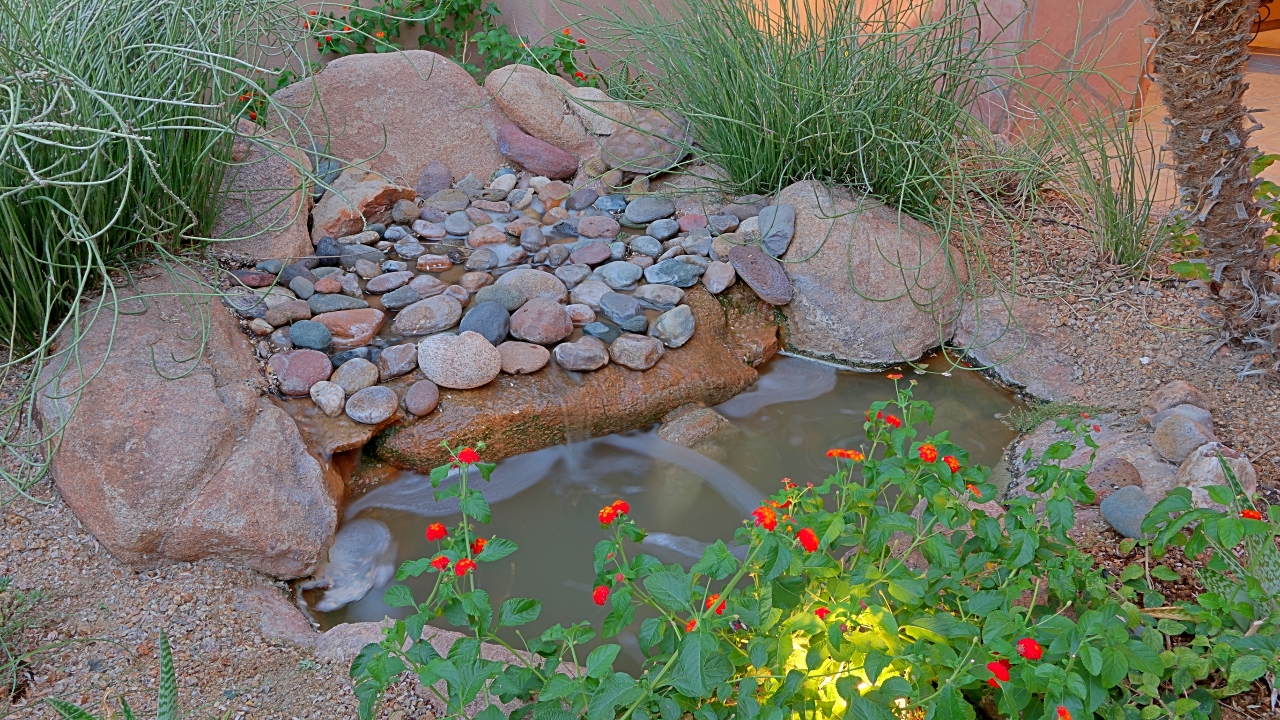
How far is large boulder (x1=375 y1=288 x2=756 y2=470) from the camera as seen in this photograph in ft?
7.43

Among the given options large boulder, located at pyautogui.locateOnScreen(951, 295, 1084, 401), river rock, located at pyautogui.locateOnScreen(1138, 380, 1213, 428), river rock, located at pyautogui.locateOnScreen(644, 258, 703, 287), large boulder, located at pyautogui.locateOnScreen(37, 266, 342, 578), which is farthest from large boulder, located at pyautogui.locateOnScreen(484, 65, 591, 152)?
river rock, located at pyautogui.locateOnScreen(1138, 380, 1213, 428)

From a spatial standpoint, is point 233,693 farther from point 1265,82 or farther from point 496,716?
point 1265,82

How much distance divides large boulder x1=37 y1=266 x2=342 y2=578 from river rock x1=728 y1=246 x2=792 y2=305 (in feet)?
4.61

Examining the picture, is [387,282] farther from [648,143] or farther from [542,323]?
[648,143]

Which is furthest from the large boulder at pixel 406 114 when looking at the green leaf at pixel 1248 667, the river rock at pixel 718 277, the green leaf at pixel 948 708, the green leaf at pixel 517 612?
the green leaf at pixel 1248 667

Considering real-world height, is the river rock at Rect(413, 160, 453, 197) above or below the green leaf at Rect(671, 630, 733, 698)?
below

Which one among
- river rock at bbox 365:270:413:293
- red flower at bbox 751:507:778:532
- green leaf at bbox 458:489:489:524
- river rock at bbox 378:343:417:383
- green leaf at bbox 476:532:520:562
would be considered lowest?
river rock at bbox 378:343:417:383

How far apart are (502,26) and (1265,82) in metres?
4.69

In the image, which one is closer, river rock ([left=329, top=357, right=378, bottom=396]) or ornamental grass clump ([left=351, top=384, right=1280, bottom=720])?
ornamental grass clump ([left=351, top=384, right=1280, bottom=720])

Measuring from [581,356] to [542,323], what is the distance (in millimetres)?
155

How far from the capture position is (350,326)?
8.00 feet

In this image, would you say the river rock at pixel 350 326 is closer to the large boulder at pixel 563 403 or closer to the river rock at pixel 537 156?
the large boulder at pixel 563 403

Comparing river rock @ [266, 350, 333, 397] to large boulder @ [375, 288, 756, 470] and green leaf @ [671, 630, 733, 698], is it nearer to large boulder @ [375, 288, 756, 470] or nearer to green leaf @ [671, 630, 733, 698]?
large boulder @ [375, 288, 756, 470]

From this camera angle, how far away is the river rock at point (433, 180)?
335cm
